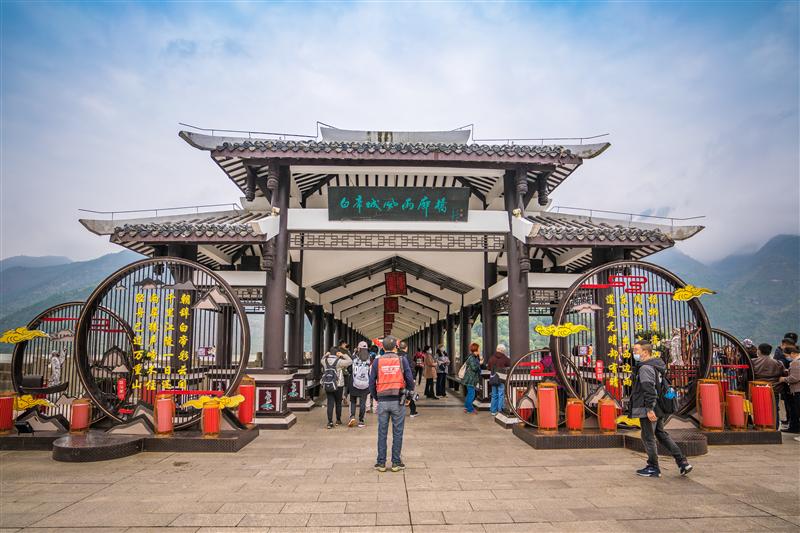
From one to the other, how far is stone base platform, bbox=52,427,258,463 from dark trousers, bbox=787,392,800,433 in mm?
7904

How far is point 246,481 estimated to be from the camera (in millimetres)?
4949

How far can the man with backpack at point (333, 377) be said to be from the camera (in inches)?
318

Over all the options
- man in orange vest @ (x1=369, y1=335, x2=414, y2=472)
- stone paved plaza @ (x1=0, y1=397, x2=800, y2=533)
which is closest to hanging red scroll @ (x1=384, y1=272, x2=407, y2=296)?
stone paved plaza @ (x1=0, y1=397, x2=800, y2=533)

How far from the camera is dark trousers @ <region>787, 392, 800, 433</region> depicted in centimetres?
745

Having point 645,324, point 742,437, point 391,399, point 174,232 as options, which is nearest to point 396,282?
point 174,232

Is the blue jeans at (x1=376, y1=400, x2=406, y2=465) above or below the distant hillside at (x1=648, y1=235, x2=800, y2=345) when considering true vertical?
below

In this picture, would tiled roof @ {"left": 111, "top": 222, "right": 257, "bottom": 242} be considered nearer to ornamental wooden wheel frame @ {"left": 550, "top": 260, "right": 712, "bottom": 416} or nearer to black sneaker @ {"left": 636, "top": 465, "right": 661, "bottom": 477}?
ornamental wooden wheel frame @ {"left": 550, "top": 260, "right": 712, "bottom": 416}

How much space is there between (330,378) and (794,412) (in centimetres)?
699

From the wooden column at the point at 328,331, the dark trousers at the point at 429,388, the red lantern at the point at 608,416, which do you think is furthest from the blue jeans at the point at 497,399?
the wooden column at the point at 328,331

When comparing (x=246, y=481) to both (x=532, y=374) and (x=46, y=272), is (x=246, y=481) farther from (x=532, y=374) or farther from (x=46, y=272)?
(x=46, y=272)

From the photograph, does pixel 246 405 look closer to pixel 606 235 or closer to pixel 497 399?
pixel 497 399

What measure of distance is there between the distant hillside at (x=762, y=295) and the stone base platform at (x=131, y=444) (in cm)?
5679

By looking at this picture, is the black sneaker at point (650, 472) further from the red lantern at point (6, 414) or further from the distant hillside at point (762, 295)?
the distant hillside at point (762, 295)

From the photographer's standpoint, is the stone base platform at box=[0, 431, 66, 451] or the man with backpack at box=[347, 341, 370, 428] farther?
the man with backpack at box=[347, 341, 370, 428]
